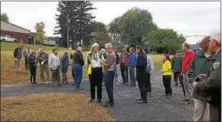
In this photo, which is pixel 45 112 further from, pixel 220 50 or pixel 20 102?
pixel 220 50

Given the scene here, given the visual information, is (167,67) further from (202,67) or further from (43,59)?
(43,59)

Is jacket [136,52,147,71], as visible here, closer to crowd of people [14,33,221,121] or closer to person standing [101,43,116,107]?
crowd of people [14,33,221,121]

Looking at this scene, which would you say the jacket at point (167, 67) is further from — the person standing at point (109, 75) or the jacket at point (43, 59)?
the jacket at point (43, 59)

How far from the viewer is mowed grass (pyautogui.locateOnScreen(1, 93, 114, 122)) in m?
9.73

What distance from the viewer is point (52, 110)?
10875mm

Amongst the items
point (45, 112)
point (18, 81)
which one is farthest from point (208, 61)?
point (18, 81)

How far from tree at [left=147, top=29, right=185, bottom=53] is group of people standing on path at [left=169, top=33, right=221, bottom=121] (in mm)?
71551

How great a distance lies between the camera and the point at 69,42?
88188 millimetres

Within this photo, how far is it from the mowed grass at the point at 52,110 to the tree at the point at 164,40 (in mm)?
67612

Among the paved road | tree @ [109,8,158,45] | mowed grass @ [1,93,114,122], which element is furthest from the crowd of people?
tree @ [109,8,158,45]

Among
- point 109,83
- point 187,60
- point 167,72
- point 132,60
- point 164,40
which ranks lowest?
point 109,83

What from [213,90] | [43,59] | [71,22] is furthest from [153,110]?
[71,22]

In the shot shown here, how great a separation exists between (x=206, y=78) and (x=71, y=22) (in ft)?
271

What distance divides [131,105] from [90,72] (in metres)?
1.78
